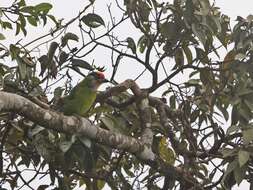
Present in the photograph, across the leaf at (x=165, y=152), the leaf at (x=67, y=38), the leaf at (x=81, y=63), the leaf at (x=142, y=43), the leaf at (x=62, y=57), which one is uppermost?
the leaf at (x=142, y=43)

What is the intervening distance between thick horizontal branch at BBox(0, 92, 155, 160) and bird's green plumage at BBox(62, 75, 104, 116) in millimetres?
455

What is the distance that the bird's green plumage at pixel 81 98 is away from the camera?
271 cm

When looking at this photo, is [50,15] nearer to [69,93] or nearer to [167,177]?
[69,93]

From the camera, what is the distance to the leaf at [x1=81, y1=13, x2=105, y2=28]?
2.68 metres

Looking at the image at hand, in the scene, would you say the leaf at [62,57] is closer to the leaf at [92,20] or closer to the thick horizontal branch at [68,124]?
the leaf at [92,20]

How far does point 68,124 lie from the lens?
212 centimetres

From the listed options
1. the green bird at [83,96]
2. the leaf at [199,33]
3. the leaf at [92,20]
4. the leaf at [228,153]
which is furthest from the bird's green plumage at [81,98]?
the leaf at [228,153]

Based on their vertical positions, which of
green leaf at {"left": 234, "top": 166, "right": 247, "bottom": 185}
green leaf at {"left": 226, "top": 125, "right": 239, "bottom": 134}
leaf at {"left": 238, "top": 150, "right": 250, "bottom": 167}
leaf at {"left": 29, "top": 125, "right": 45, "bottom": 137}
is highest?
leaf at {"left": 29, "top": 125, "right": 45, "bottom": 137}

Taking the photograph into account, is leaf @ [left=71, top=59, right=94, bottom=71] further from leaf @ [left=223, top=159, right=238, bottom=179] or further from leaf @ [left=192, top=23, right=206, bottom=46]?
leaf @ [left=223, top=159, right=238, bottom=179]

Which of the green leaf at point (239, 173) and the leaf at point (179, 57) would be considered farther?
the leaf at point (179, 57)

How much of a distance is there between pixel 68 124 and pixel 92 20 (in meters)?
0.74

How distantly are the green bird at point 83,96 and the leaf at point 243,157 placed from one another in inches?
33.6

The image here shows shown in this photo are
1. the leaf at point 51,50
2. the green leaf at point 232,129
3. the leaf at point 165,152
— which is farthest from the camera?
the leaf at point 165,152

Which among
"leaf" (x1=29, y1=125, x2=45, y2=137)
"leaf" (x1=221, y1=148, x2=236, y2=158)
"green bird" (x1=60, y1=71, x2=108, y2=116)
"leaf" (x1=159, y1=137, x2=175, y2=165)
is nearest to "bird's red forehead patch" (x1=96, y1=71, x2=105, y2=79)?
"green bird" (x1=60, y1=71, x2=108, y2=116)
